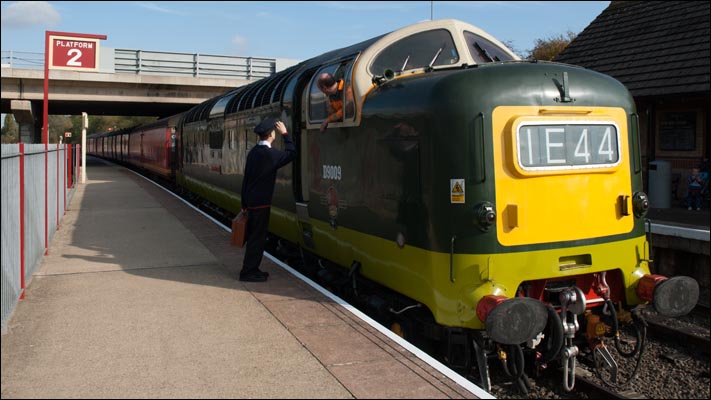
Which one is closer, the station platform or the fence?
the station platform

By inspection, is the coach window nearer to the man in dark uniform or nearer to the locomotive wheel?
the man in dark uniform

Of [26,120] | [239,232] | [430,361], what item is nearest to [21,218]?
[239,232]

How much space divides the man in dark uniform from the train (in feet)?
2.85

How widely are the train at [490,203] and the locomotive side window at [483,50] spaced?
0.09 feet

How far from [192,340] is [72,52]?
24.1 meters

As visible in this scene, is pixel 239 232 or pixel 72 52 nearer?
pixel 239 232

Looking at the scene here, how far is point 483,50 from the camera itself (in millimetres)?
6594

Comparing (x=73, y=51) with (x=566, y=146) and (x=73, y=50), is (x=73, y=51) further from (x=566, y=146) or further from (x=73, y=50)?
(x=566, y=146)

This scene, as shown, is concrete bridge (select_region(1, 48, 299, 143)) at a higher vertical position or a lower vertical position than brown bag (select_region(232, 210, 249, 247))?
higher

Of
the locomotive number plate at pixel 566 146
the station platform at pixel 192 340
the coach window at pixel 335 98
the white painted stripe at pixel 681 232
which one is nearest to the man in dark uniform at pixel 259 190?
the station platform at pixel 192 340

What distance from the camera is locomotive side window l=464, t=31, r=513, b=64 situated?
21.4 feet

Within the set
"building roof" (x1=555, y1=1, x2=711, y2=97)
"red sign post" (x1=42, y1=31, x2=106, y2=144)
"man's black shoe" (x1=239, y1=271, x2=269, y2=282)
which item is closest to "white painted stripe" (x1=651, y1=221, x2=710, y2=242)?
"building roof" (x1=555, y1=1, x2=711, y2=97)

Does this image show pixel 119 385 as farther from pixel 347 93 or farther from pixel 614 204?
pixel 614 204

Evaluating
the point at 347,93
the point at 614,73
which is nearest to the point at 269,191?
the point at 347,93
